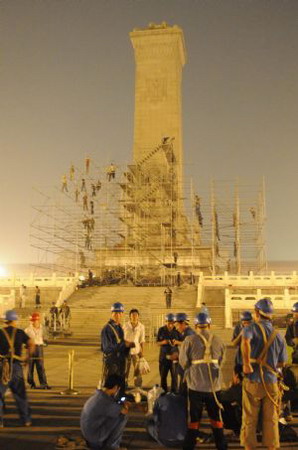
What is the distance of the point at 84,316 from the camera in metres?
23.5

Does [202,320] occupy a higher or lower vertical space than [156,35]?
lower

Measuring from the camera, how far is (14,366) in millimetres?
6395

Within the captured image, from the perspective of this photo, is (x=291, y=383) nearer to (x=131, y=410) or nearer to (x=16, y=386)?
(x=131, y=410)

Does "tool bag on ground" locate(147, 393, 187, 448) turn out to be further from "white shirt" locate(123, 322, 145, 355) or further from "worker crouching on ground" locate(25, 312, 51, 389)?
"worker crouching on ground" locate(25, 312, 51, 389)

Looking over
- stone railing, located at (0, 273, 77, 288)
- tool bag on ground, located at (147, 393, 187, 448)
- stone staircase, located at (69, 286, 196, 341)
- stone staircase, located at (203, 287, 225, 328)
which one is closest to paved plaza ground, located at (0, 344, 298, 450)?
tool bag on ground, located at (147, 393, 187, 448)

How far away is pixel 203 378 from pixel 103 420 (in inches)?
47.2

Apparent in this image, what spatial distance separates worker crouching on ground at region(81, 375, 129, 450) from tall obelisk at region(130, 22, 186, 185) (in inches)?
1630

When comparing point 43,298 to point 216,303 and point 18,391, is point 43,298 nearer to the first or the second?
point 216,303

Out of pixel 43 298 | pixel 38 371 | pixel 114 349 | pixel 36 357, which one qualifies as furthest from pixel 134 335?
pixel 43 298

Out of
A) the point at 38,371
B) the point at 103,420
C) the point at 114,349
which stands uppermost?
the point at 114,349

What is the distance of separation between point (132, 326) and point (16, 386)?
258 centimetres

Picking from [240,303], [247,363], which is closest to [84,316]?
[240,303]

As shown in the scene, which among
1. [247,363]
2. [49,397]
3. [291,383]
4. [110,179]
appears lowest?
[49,397]

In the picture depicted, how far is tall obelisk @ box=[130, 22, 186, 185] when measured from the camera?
48.0 metres
